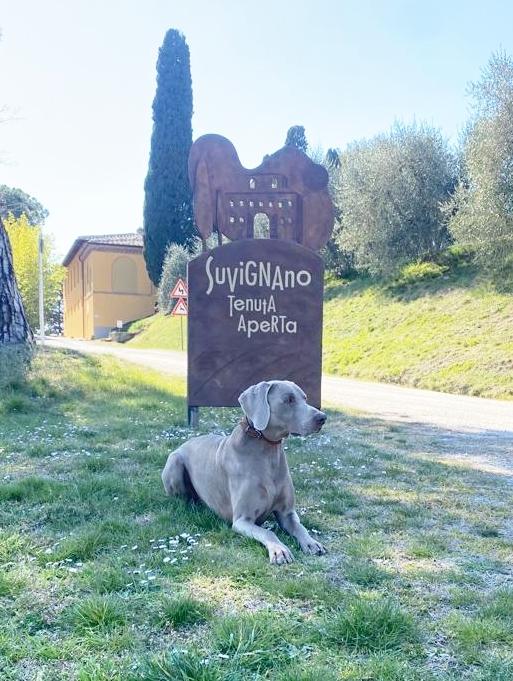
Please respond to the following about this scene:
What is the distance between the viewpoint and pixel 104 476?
5.19 m


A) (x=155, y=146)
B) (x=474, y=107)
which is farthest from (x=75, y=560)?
(x=155, y=146)

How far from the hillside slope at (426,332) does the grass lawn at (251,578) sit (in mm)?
9249

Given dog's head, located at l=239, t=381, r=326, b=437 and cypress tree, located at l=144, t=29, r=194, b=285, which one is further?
cypress tree, located at l=144, t=29, r=194, b=285

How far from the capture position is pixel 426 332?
60.7ft

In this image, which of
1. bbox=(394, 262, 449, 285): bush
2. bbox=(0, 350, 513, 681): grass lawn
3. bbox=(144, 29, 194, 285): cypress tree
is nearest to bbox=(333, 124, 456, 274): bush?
bbox=(394, 262, 449, 285): bush

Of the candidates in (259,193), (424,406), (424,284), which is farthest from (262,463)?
(424,284)

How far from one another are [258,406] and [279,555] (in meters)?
0.91

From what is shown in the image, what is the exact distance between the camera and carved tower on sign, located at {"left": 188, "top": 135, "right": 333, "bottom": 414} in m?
7.53

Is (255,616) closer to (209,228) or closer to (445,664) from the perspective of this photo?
(445,664)

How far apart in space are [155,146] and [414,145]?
18.9m

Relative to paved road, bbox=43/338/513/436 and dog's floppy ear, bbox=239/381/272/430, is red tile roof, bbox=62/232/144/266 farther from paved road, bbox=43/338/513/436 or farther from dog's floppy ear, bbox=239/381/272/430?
dog's floppy ear, bbox=239/381/272/430

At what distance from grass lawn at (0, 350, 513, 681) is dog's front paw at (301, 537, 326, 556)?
0.07 m

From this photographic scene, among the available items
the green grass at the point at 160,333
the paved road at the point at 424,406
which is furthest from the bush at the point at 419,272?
the green grass at the point at 160,333

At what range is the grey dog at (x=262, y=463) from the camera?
3.81 metres
